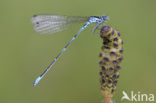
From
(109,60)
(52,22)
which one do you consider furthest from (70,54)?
(109,60)

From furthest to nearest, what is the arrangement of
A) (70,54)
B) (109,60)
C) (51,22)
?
(70,54)
(51,22)
(109,60)

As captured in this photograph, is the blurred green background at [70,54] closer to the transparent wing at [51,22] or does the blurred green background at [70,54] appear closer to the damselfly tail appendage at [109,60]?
the transparent wing at [51,22]

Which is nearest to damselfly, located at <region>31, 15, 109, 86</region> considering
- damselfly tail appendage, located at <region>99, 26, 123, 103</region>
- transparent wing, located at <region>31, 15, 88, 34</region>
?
transparent wing, located at <region>31, 15, 88, 34</region>

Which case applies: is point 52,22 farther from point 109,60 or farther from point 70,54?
point 109,60

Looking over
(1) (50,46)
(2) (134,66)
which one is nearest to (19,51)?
(1) (50,46)

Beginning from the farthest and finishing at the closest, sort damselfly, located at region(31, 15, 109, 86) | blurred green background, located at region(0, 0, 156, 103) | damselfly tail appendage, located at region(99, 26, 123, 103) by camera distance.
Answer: damselfly, located at region(31, 15, 109, 86), blurred green background, located at region(0, 0, 156, 103), damselfly tail appendage, located at region(99, 26, 123, 103)

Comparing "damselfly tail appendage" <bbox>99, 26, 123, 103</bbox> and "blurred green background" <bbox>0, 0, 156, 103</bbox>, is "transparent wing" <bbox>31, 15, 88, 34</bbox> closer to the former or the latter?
"blurred green background" <bbox>0, 0, 156, 103</bbox>
